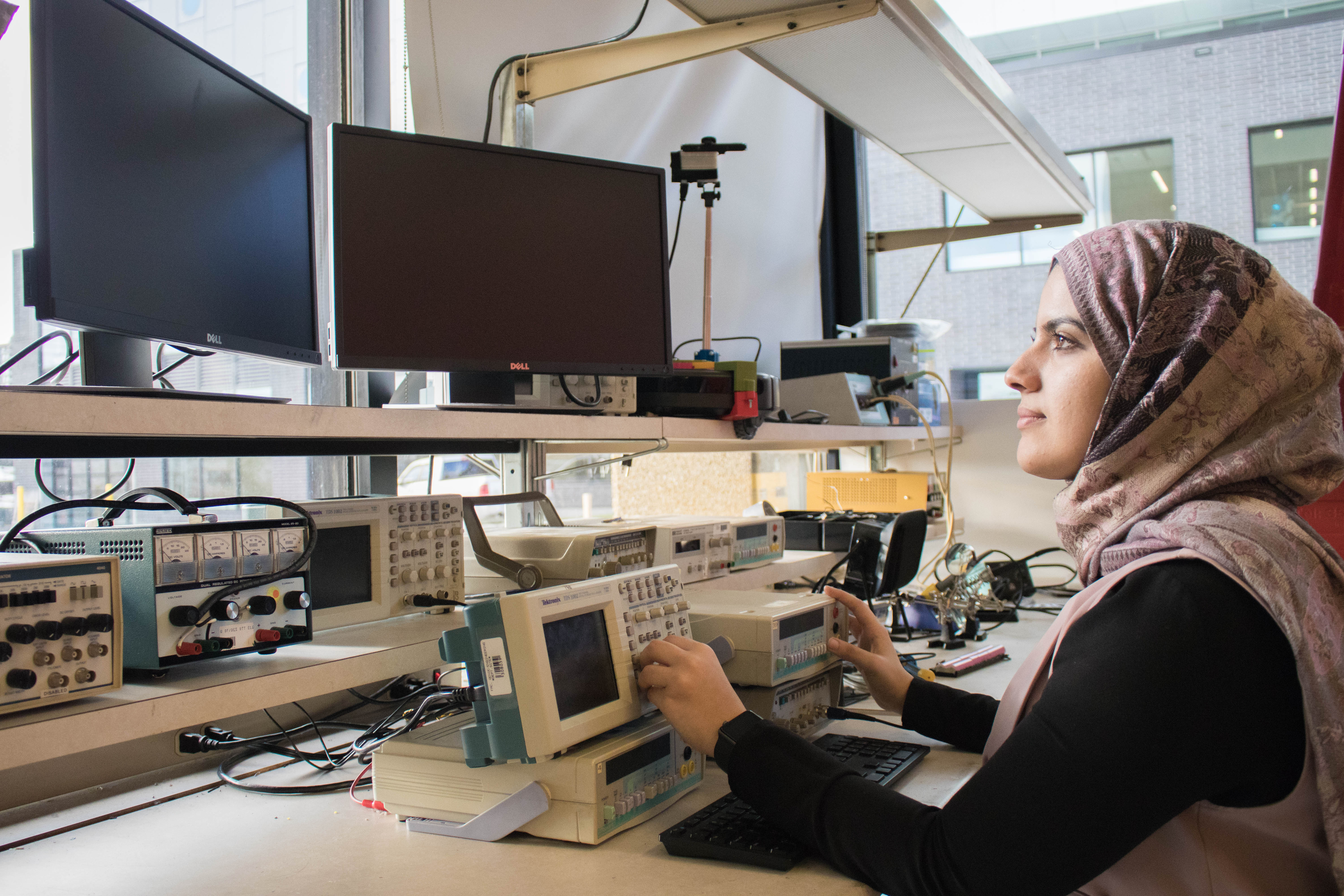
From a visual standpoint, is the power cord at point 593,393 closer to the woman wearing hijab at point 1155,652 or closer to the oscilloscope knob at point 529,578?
the oscilloscope knob at point 529,578

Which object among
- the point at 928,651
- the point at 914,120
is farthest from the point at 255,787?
the point at 914,120

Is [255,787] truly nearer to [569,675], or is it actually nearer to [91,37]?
[569,675]

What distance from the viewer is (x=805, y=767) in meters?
0.94

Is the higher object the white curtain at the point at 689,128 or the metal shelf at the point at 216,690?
the white curtain at the point at 689,128

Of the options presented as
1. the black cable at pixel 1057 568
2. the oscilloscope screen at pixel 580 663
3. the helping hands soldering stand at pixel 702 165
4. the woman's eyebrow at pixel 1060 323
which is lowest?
the black cable at pixel 1057 568

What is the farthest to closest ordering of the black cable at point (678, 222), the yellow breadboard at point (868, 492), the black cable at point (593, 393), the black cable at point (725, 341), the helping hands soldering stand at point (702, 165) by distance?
1. the yellow breadboard at point (868, 492)
2. the black cable at point (725, 341)
3. the black cable at point (678, 222)
4. the helping hands soldering stand at point (702, 165)
5. the black cable at point (593, 393)

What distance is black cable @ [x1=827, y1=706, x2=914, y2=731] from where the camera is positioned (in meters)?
1.42

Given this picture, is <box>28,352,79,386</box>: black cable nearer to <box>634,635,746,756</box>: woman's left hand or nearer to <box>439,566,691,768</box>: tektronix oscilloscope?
<box>439,566,691,768</box>: tektronix oscilloscope

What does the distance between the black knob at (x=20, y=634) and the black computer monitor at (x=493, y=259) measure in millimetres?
529

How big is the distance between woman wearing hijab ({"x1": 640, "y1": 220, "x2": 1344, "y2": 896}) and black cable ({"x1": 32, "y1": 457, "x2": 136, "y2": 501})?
85 cm

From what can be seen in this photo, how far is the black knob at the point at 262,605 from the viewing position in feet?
3.19

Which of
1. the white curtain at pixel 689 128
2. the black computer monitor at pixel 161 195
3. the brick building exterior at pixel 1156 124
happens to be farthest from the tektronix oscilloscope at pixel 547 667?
the brick building exterior at pixel 1156 124

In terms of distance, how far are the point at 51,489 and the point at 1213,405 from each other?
61.5 inches

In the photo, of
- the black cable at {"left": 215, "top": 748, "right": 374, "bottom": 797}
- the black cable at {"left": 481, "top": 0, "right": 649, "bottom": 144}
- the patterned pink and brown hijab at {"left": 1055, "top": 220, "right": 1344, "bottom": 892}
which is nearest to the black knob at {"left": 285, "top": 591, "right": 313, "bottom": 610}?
the black cable at {"left": 215, "top": 748, "right": 374, "bottom": 797}
